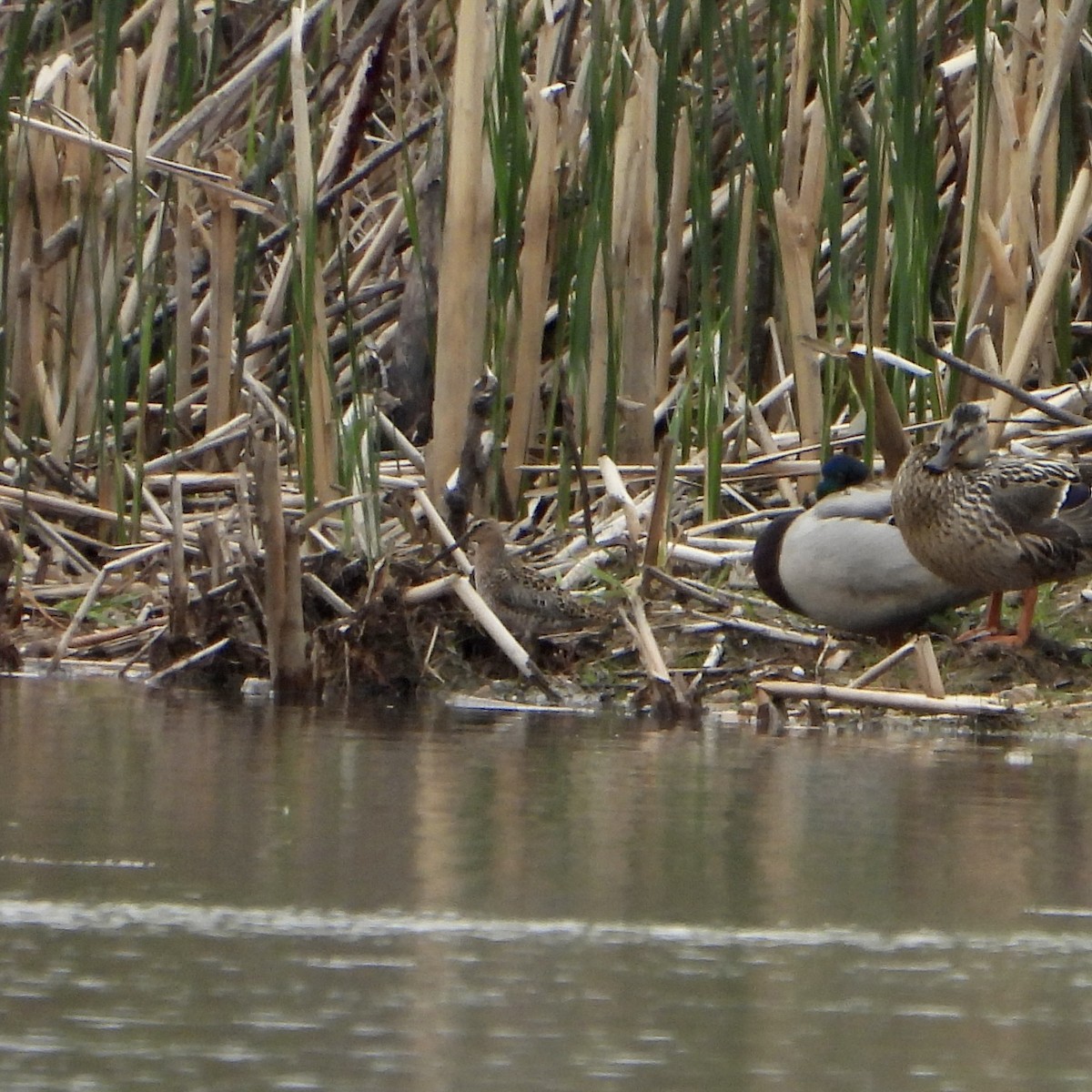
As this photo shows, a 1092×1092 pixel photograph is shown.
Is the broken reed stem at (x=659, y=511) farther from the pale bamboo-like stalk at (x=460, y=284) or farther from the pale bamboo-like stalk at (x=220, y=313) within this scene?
the pale bamboo-like stalk at (x=220, y=313)

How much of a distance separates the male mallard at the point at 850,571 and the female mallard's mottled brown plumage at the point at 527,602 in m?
Result: 0.52

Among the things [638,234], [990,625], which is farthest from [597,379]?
[990,625]

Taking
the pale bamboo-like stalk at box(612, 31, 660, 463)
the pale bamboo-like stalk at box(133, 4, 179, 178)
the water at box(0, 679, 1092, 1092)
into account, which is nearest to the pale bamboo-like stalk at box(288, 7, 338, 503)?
the pale bamboo-like stalk at box(133, 4, 179, 178)

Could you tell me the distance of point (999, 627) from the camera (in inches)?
266

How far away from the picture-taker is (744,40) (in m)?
6.84

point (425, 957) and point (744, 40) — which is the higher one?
point (744, 40)

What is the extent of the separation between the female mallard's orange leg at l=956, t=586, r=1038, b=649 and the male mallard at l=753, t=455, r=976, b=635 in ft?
0.30

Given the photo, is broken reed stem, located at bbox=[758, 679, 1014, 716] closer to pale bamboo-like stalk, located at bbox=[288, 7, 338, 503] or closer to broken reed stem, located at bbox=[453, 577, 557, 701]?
broken reed stem, located at bbox=[453, 577, 557, 701]

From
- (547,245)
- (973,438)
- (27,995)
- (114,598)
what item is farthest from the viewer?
(547,245)

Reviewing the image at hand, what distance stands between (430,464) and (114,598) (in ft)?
3.36

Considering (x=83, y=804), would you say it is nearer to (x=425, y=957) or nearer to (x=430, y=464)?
(x=425, y=957)

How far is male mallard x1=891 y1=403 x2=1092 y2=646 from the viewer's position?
6496mm

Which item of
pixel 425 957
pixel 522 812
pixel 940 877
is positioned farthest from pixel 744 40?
pixel 425 957

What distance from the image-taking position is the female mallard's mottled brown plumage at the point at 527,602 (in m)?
6.60
